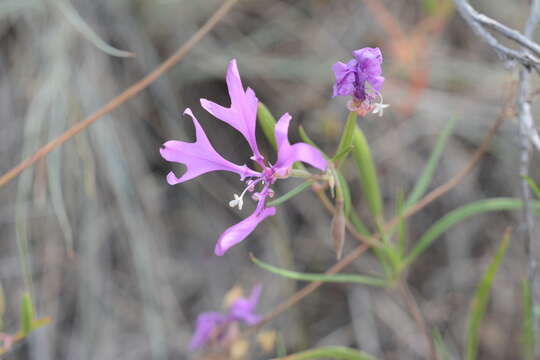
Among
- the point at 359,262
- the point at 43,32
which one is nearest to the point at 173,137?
the point at 43,32

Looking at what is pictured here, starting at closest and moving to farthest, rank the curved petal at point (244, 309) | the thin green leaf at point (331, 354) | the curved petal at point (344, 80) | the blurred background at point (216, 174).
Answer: the curved petal at point (344, 80) < the thin green leaf at point (331, 354) < the curved petal at point (244, 309) < the blurred background at point (216, 174)

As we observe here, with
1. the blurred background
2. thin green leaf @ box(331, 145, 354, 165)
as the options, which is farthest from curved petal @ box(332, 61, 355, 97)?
the blurred background

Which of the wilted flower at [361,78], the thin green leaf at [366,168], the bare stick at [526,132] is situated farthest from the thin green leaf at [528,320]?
the wilted flower at [361,78]

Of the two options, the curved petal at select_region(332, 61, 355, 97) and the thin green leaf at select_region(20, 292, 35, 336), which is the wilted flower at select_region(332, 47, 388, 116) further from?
the thin green leaf at select_region(20, 292, 35, 336)

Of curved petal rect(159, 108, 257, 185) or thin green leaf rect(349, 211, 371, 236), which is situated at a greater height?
curved petal rect(159, 108, 257, 185)

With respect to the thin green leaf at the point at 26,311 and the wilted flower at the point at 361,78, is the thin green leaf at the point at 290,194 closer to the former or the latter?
the wilted flower at the point at 361,78

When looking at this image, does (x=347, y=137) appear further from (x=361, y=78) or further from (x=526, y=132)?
(x=526, y=132)
